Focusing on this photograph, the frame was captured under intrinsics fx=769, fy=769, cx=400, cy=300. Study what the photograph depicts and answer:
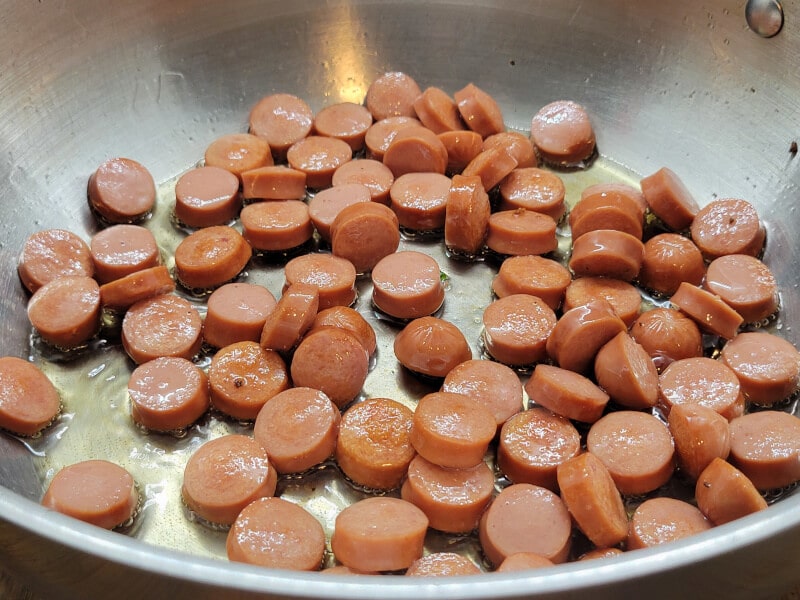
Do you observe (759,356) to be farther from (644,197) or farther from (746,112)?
(746,112)

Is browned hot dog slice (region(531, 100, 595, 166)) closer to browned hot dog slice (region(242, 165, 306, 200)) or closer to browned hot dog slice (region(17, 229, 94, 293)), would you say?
browned hot dog slice (region(242, 165, 306, 200))

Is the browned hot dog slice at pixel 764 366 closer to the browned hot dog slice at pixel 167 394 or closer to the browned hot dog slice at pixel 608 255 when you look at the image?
the browned hot dog slice at pixel 608 255

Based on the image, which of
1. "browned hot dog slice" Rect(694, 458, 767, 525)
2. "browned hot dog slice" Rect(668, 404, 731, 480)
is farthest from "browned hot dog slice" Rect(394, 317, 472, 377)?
"browned hot dog slice" Rect(694, 458, 767, 525)

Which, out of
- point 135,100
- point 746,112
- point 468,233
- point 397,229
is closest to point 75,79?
point 135,100

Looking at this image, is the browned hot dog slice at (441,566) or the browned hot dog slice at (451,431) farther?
the browned hot dog slice at (451,431)

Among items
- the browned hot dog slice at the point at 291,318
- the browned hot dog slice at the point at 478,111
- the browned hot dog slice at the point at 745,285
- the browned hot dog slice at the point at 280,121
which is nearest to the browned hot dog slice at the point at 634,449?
the browned hot dog slice at the point at 745,285
